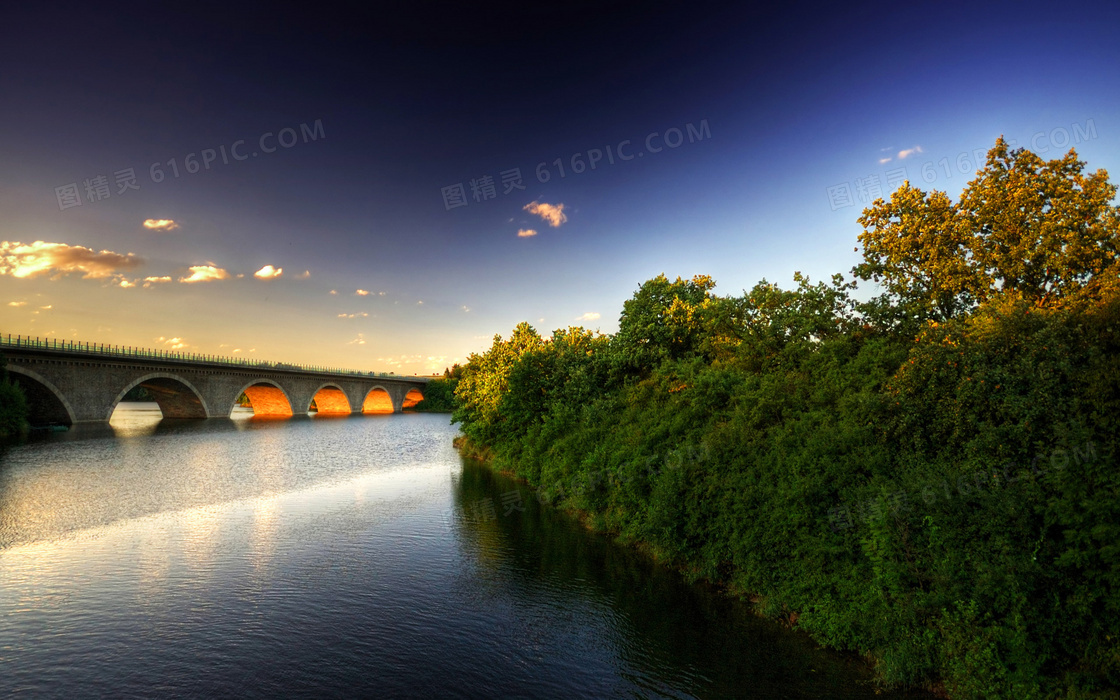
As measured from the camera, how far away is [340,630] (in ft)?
48.2

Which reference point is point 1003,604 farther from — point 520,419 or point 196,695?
point 520,419

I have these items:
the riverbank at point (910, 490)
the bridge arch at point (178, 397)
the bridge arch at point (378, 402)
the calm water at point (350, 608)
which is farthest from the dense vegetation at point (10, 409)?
the bridge arch at point (378, 402)

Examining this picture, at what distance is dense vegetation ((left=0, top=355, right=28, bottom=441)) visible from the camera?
5103 cm

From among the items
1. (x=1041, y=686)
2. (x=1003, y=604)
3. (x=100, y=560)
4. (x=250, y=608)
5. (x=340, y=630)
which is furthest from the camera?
(x=100, y=560)

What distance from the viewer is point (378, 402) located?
152875mm

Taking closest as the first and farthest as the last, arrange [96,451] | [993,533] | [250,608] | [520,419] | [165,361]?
[993,533] → [250,608] → [520,419] → [96,451] → [165,361]

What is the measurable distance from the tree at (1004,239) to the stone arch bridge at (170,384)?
271 ft

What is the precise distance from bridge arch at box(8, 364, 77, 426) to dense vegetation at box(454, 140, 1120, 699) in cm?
6823

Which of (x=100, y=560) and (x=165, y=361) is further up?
(x=165, y=361)

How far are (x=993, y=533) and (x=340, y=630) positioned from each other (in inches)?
675

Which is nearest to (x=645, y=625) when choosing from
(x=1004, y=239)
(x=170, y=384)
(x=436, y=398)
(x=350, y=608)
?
(x=350, y=608)

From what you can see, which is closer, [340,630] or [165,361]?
[340,630]

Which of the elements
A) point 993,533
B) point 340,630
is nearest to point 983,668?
point 993,533

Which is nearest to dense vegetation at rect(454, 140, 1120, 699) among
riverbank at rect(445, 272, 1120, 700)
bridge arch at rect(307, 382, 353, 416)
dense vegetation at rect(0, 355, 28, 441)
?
riverbank at rect(445, 272, 1120, 700)
